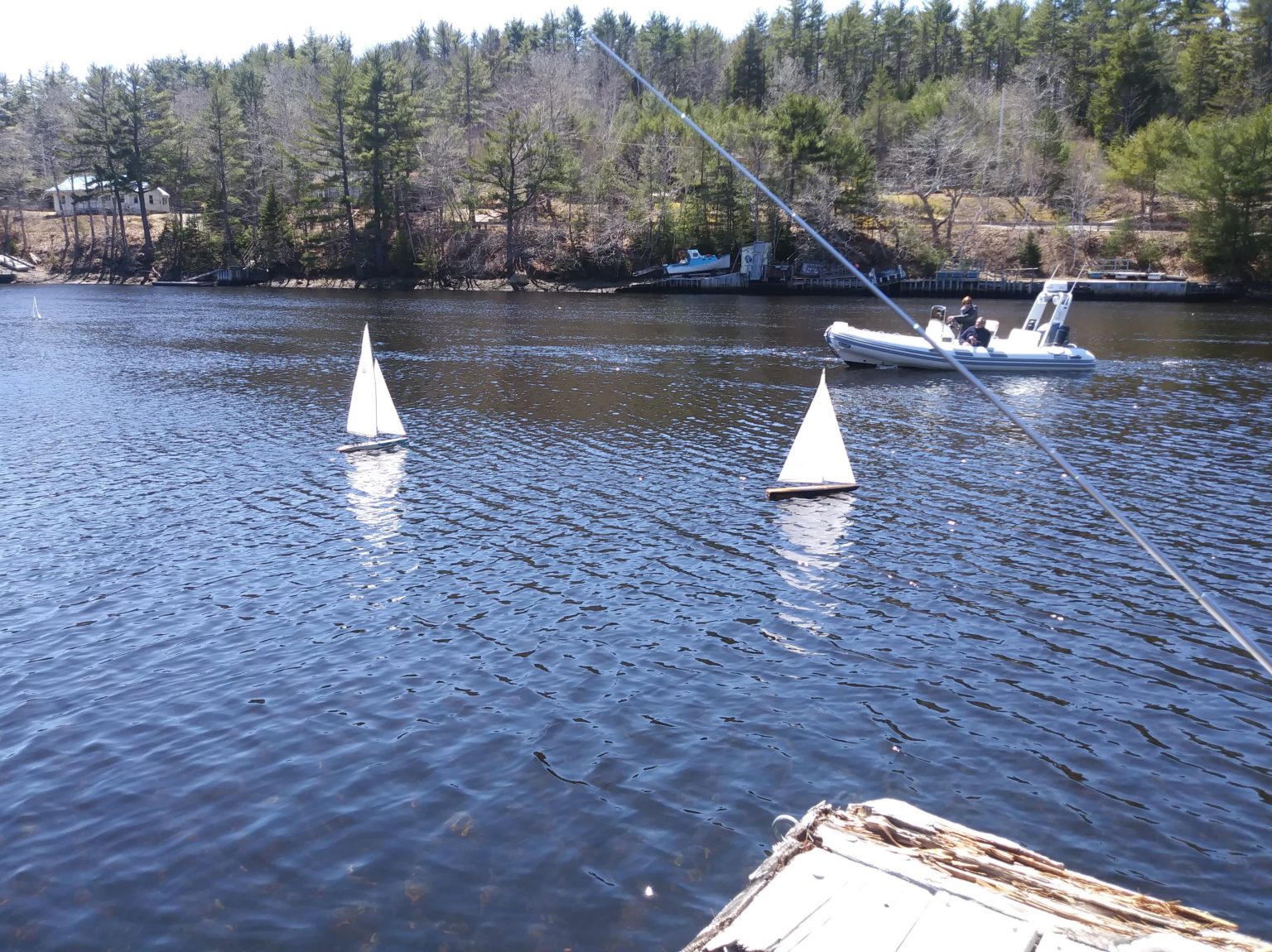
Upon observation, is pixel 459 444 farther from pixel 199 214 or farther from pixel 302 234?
pixel 199 214

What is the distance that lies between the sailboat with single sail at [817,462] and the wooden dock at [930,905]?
1547cm

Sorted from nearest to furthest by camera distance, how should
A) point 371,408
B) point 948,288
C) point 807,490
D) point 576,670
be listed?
point 576,670, point 807,490, point 371,408, point 948,288

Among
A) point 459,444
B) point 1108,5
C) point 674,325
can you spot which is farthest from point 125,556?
point 1108,5

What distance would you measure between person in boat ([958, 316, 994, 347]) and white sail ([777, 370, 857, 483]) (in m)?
21.2

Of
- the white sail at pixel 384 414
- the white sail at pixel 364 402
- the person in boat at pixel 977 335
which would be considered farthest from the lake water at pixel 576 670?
the person in boat at pixel 977 335

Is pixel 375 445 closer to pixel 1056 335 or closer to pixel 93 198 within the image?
pixel 1056 335

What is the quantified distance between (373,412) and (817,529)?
14.7 meters

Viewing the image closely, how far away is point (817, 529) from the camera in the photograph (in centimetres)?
2077

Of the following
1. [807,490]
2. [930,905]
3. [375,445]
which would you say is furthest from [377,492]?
[930,905]

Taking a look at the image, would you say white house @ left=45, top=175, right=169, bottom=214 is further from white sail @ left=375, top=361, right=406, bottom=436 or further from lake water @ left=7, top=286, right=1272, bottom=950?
white sail @ left=375, top=361, right=406, bottom=436

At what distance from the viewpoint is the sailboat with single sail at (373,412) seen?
28.7 metres

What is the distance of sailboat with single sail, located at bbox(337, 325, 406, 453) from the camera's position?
28688mm

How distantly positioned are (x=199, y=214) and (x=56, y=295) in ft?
89.3

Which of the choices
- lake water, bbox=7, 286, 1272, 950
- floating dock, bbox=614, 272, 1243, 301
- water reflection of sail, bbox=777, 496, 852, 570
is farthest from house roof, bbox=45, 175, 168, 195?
water reflection of sail, bbox=777, 496, 852, 570
